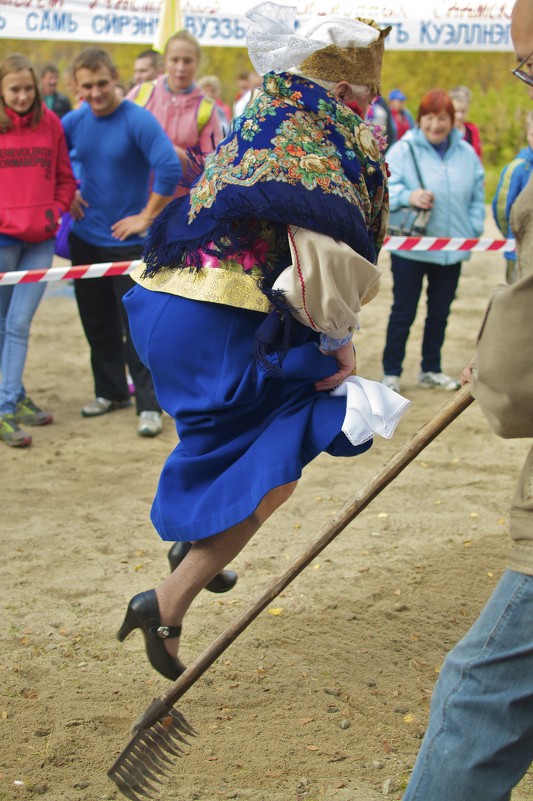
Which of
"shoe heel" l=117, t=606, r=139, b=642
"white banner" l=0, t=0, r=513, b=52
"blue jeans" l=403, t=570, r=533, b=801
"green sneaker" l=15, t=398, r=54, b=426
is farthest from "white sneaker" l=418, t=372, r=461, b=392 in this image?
"blue jeans" l=403, t=570, r=533, b=801

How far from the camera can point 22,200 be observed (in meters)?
5.86

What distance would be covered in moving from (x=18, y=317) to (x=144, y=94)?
6.53ft

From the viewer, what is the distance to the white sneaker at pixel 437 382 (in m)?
7.15

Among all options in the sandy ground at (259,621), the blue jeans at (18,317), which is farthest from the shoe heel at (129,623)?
the blue jeans at (18,317)

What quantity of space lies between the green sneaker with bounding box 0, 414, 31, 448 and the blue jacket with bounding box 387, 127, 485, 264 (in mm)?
2868

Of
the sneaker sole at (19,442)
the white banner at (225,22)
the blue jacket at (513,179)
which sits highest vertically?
the white banner at (225,22)

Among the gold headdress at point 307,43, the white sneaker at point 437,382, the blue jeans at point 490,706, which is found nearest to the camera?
the blue jeans at point 490,706

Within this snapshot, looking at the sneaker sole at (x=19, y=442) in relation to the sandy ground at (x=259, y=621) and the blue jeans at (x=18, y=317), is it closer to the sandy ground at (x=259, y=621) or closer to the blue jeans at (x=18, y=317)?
the sandy ground at (x=259, y=621)

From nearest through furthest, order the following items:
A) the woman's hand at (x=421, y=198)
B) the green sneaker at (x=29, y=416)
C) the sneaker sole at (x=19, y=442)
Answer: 1. the sneaker sole at (x=19, y=442)
2. the green sneaker at (x=29, y=416)
3. the woman's hand at (x=421, y=198)

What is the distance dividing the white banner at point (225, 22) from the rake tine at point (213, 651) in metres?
7.54

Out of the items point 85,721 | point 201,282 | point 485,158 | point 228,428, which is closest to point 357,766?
point 85,721

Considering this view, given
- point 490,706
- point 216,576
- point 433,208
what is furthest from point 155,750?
point 433,208

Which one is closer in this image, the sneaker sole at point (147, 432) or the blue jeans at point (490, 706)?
the blue jeans at point (490, 706)

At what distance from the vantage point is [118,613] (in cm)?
379
